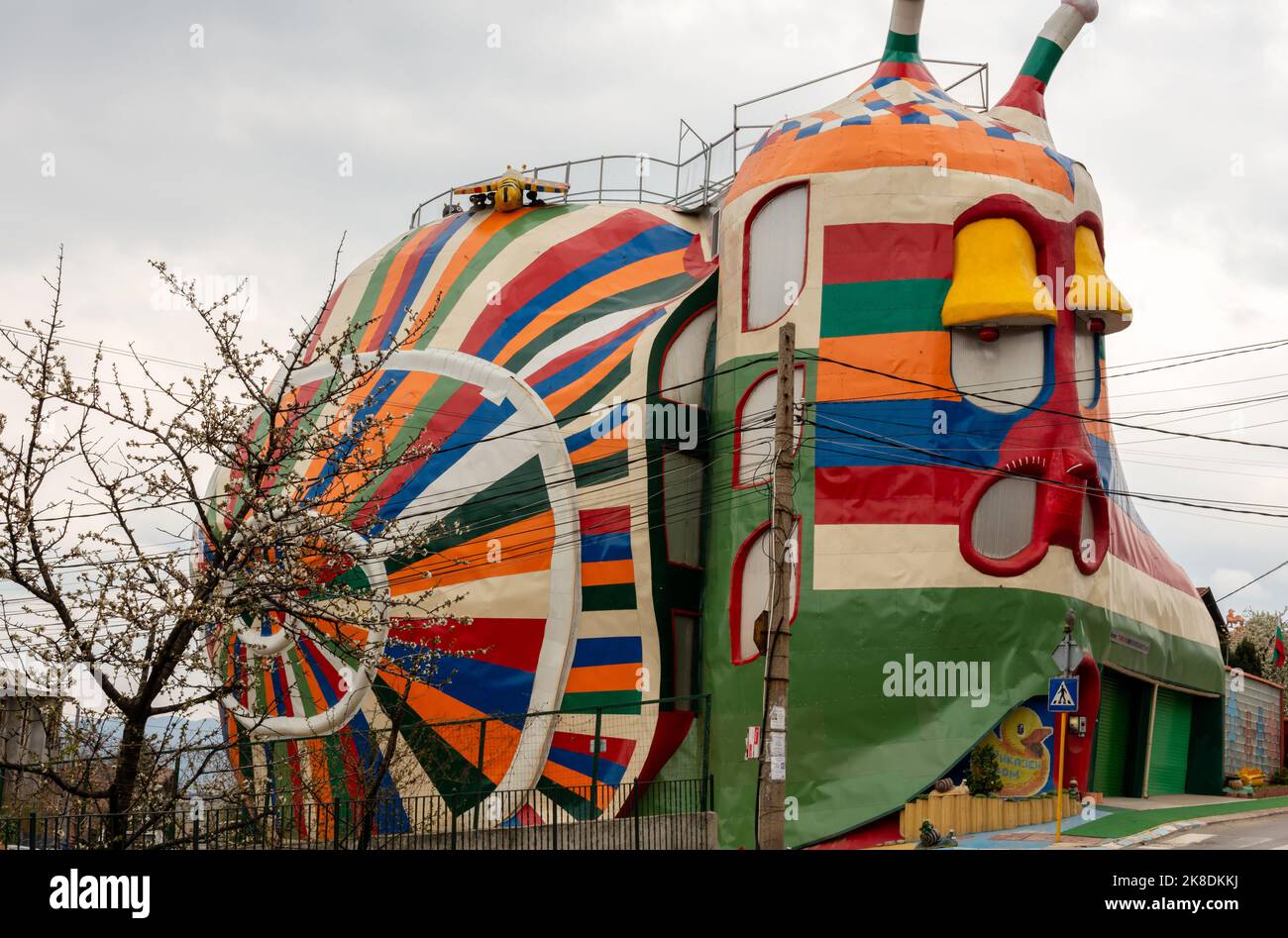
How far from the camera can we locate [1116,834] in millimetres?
20234

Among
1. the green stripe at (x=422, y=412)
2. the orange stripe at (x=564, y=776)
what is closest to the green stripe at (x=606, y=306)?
the green stripe at (x=422, y=412)

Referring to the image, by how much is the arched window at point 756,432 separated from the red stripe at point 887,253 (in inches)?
71.0

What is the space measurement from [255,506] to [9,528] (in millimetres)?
1994

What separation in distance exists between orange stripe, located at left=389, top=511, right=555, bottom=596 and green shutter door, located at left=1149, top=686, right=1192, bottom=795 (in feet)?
41.7

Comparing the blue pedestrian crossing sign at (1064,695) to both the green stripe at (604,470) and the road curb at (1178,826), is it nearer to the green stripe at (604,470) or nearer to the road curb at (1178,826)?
the road curb at (1178,826)

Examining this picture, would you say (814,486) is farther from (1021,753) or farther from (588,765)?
(588,765)

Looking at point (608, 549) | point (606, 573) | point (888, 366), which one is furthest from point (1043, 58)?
point (606, 573)

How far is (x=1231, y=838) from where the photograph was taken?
2039 centimetres

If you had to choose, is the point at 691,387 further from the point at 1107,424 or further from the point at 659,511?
the point at 1107,424

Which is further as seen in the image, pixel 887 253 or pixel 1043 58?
pixel 1043 58

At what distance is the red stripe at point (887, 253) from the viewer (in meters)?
23.9

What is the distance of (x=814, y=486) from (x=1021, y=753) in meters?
5.29

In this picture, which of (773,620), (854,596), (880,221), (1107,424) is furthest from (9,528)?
(1107,424)

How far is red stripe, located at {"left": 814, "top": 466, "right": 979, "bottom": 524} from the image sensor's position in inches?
912
